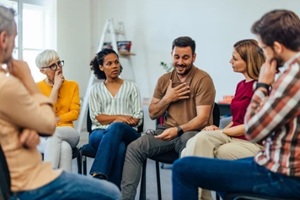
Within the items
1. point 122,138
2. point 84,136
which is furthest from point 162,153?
point 84,136

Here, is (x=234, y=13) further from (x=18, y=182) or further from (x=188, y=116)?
(x=18, y=182)

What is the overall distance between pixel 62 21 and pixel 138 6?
3.18 feet

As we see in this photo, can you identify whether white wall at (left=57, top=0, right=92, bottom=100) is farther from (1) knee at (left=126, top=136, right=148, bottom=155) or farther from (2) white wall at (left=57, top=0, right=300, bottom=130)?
(1) knee at (left=126, top=136, right=148, bottom=155)

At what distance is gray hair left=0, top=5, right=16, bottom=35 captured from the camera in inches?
51.0

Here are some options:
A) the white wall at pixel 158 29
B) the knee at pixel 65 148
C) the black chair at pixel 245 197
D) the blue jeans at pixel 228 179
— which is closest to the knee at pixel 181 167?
the blue jeans at pixel 228 179

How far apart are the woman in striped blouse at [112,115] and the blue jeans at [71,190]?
3.59 feet

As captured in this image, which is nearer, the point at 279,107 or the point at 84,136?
the point at 279,107

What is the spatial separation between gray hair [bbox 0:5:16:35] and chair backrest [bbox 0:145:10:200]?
398mm

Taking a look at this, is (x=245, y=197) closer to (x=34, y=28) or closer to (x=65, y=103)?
(x=65, y=103)

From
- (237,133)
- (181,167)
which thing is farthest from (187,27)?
(181,167)

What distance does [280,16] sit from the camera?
56.3 inches

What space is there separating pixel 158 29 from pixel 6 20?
368 centimetres

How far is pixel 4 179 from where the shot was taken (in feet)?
4.19

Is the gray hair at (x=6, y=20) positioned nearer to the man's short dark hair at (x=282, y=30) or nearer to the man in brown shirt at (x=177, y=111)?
the man's short dark hair at (x=282, y=30)
